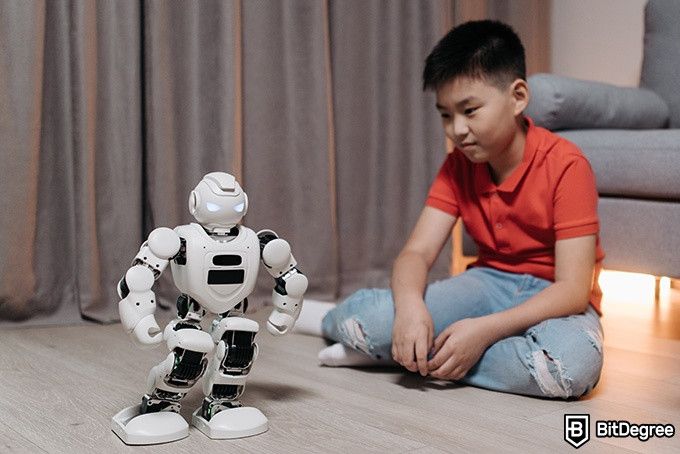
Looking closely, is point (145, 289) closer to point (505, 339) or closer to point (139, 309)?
point (139, 309)

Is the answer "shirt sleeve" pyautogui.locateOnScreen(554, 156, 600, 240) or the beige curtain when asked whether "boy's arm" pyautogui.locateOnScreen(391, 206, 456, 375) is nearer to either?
"shirt sleeve" pyautogui.locateOnScreen(554, 156, 600, 240)

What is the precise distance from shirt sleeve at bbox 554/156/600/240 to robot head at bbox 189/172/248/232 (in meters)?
0.58

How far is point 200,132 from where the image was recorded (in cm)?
203

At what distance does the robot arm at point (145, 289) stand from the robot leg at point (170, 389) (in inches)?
1.2

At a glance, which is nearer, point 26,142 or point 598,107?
point 26,142

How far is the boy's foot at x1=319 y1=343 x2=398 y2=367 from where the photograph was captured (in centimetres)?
145

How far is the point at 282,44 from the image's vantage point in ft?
7.08

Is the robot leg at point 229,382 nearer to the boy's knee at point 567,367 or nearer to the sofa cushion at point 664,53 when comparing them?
the boy's knee at point 567,367

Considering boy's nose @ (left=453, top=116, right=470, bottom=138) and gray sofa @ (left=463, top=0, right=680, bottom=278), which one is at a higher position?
boy's nose @ (left=453, top=116, right=470, bottom=138)

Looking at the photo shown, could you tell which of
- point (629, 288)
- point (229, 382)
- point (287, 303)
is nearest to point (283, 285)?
point (287, 303)

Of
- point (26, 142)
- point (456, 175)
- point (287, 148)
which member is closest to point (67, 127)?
point (26, 142)

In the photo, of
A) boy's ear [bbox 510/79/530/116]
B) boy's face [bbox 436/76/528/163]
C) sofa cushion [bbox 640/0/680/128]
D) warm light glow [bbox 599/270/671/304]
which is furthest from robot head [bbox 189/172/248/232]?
sofa cushion [bbox 640/0/680/128]

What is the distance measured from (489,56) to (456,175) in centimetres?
24

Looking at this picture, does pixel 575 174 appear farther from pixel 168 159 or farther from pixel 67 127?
pixel 67 127
